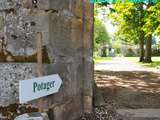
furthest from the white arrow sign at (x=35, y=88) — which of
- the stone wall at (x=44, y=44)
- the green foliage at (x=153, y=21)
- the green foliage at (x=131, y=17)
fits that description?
the green foliage at (x=131, y=17)

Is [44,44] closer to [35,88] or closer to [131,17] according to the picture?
[35,88]

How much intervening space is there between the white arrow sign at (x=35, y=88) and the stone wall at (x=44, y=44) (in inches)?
38.3

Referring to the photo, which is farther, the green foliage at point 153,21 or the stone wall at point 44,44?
the green foliage at point 153,21

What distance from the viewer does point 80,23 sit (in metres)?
7.91

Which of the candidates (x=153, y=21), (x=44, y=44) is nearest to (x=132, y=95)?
(x=44, y=44)

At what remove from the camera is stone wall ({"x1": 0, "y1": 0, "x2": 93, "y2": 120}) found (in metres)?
6.27

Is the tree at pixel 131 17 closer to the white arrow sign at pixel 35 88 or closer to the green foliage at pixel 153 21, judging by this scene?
the green foliage at pixel 153 21

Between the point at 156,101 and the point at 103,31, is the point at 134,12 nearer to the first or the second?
the point at 156,101

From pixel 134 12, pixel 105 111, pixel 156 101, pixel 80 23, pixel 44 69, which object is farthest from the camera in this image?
pixel 134 12

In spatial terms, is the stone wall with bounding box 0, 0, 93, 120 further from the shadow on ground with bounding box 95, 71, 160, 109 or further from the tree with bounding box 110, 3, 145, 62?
the tree with bounding box 110, 3, 145, 62

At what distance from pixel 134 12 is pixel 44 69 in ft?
82.2

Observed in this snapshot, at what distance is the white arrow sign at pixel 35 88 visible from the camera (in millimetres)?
4791

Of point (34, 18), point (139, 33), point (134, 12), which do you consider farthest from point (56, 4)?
point (139, 33)

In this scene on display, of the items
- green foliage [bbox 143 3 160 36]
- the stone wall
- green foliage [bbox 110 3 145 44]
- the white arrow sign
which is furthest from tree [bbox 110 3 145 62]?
the white arrow sign
